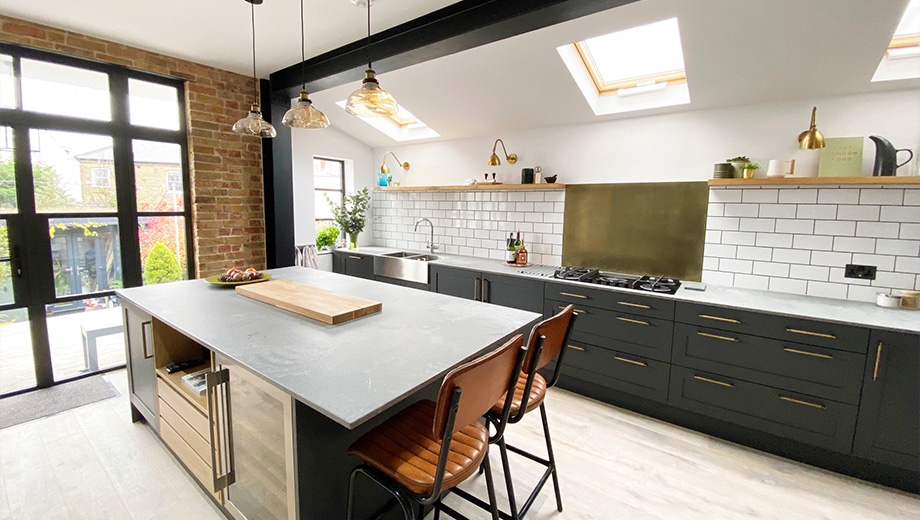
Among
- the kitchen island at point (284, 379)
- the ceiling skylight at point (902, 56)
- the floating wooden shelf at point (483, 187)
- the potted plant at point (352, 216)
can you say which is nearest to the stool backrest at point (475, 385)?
the kitchen island at point (284, 379)

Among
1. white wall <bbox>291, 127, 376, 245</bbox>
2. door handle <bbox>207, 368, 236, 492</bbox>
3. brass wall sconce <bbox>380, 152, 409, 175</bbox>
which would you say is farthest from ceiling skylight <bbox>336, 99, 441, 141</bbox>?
door handle <bbox>207, 368, 236, 492</bbox>

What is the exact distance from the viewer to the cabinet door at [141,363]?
216 centimetres

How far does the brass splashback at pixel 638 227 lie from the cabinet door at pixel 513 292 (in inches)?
25.3

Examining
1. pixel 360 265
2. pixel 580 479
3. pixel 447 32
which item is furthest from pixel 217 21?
pixel 580 479

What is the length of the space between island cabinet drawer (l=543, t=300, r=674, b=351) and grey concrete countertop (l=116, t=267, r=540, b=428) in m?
1.07

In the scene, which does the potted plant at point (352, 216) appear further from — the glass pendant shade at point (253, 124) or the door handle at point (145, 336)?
the door handle at point (145, 336)

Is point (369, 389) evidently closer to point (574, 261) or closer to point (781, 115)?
point (574, 261)

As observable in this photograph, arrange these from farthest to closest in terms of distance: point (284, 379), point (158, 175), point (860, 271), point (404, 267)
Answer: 1. point (404, 267)
2. point (158, 175)
3. point (860, 271)
4. point (284, 379)

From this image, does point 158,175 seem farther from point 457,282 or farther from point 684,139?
point 684,139

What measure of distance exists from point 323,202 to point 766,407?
467 cm

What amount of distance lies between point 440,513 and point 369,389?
3.62 feet

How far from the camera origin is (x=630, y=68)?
3.04 m

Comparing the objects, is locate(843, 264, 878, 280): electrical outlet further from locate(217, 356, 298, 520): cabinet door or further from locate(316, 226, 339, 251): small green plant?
locate(316, 226, 339, 251): small green plant

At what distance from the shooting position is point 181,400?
1.93 m
